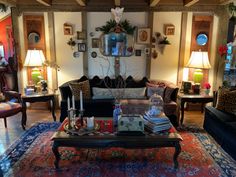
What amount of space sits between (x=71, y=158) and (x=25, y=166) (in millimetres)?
570

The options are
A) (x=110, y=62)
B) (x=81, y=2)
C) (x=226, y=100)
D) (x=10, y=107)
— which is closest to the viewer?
(x=226, y=100)

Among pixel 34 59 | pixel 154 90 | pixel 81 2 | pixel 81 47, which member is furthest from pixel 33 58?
pixel 154 90

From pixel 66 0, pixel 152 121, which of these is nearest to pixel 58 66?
pixel 66 0

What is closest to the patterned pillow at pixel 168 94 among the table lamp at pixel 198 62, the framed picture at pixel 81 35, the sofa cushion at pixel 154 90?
the sofa cushion at pixel 154 90

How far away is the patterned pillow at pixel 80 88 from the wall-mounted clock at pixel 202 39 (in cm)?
258

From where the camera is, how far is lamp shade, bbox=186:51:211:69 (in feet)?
13.7

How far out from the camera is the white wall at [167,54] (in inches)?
177

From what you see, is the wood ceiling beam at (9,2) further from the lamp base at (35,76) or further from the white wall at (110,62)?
the white wall at (110,62)

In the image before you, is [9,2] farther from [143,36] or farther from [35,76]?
[143,36]

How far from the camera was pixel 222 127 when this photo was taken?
3.03 m

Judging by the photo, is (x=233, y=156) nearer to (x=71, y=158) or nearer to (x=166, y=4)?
(x=71, y=158)

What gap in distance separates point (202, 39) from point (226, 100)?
179 centimetres

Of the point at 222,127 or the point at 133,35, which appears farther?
the point at 133,35

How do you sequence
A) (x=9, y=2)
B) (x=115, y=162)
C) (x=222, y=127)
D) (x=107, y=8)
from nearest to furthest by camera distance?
(x=115, y=162) → (x=222, y=127) → (x=9, y=2) → (x=107, y=8)
